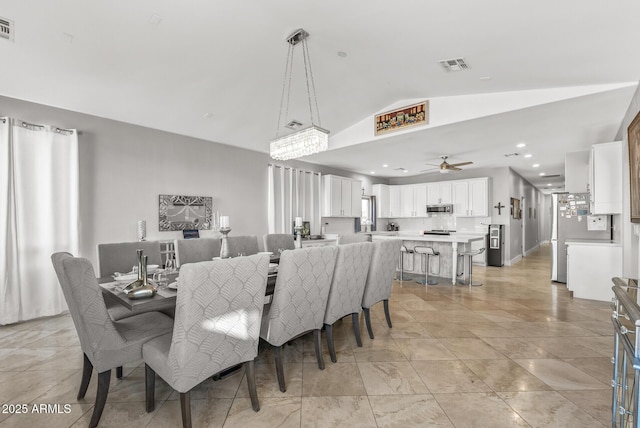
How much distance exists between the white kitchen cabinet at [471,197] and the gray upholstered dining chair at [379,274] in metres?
5.50

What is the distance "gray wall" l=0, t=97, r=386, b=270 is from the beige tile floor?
1421 millimetres

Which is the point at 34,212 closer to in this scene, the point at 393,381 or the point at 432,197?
the point at 393,381

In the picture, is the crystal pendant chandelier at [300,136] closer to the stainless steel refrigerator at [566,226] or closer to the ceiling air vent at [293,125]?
the ceiling air vent at [293,125]

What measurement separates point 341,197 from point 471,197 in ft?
11.4

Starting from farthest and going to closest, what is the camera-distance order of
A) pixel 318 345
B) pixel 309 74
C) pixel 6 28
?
pixel 309 74 → pixel 6 28 → pixel 318 345

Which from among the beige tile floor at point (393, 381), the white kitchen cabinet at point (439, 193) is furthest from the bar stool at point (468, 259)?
the white kitchen cabinet at point (439, 193)

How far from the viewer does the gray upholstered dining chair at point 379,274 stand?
111 inches

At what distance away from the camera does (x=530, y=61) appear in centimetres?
278

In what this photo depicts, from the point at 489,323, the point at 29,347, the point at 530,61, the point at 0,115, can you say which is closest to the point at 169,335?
the point at 29,347

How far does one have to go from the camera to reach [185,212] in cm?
473

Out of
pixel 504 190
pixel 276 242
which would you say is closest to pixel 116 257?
pixel 276 242

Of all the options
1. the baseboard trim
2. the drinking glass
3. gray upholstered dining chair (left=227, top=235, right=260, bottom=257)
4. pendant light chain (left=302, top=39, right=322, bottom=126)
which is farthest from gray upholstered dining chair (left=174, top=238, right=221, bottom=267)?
the baseboard trim

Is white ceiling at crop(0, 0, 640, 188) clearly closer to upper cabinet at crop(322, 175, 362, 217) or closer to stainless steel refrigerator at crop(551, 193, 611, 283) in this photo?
stainless steel refrigerator at crop(551, 193, 611, 283)

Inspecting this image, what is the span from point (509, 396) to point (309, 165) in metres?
5.77
